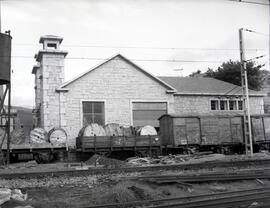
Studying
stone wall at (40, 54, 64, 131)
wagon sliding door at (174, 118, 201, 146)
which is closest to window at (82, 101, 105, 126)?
stone wall at (40, 54, 64, 131)

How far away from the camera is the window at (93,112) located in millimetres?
27734

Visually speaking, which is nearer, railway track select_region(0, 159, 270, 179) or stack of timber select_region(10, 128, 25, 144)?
railway track select_region(0, 159, 270, 179)

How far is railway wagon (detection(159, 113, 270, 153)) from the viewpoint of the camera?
81.1 feet

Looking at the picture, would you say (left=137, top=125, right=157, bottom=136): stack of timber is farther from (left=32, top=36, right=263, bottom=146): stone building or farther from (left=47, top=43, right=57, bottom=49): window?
(left=47, top=43, right=57, bottom=49): window

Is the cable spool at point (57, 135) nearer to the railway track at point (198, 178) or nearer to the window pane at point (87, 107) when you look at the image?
the window pane at point (87, 107)

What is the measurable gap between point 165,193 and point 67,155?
43.5 ft

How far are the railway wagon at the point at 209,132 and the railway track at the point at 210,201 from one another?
1486 cm

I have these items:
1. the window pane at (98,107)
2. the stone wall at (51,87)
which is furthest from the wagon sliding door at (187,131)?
the stone wall at (51,87)

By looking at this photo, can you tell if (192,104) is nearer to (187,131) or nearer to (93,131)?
(187,131)

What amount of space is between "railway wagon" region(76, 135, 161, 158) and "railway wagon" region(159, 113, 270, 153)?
176 centimetres

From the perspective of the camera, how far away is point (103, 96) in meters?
28.4

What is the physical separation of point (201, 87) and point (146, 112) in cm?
730

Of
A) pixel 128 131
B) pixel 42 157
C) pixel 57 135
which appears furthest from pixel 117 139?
pixel 42 157

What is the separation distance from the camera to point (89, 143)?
22.5m
